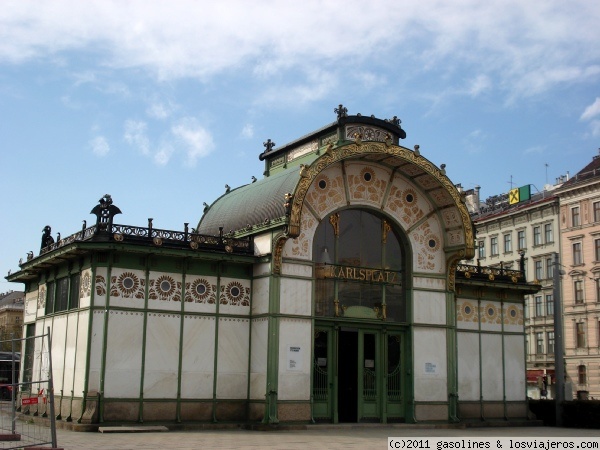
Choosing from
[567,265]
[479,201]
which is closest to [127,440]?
[567,265]

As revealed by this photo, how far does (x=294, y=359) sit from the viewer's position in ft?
86.3

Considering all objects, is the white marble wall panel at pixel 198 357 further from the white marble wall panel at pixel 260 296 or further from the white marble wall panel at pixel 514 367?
the white marble wall panel at pixel 514 367

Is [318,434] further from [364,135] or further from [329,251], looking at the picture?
[364,135]

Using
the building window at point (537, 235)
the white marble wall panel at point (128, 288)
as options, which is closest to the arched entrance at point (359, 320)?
the white marble wall panel at point (128, 288)

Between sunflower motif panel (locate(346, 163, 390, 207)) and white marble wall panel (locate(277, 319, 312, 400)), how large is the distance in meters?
5.09

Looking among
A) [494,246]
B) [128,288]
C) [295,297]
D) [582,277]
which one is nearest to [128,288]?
[128,288]

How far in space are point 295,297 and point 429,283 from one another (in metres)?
5.90

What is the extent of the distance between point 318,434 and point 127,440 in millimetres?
6437

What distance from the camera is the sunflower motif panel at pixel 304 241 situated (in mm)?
26859

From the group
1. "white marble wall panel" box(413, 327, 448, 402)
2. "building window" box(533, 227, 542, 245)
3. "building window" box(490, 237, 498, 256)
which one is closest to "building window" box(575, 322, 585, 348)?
"building window" box(533, 227, 542, 245)

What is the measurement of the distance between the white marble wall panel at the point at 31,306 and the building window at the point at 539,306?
47777 millimetres

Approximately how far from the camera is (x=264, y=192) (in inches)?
1169

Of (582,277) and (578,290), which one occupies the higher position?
(582,277)

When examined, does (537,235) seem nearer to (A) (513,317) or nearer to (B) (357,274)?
(A) (513,317)
